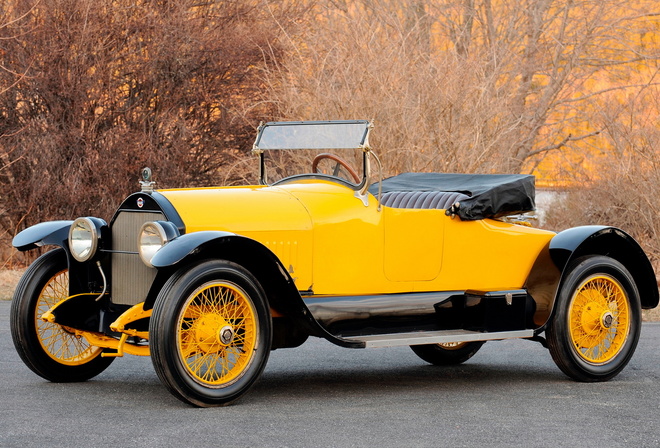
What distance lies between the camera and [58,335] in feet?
21.2

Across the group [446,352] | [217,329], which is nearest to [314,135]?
[217,329]

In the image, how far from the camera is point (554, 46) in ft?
68.9

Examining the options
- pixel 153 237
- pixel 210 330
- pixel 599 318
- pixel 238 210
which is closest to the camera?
pixel 210 330

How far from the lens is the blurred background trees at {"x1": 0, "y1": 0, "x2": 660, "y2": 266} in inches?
540

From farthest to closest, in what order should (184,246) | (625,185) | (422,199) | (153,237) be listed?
(625,185), (422,199), (153,237), (184,246)

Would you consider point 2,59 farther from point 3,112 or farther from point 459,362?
point 459,362

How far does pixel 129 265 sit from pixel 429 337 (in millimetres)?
1950

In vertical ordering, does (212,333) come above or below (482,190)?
below

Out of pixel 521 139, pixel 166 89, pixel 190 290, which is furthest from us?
pixel 521 139

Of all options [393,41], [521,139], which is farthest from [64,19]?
[521,139]

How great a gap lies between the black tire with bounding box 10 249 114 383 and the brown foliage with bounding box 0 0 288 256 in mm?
7692

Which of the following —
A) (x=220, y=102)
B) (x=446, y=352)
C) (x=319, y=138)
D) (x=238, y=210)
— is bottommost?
(x=446, y=352)

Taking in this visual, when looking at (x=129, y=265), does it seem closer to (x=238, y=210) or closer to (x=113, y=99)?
(x=238, y=210)

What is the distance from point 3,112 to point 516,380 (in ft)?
32.8
